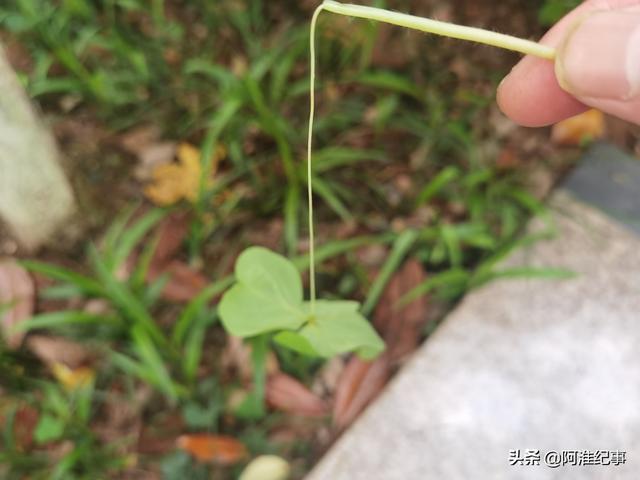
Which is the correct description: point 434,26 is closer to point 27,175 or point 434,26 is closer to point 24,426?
point 27,175

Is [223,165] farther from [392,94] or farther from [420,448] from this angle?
[420,448]

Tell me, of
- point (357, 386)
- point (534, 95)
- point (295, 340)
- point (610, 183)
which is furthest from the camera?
point (610, 183)

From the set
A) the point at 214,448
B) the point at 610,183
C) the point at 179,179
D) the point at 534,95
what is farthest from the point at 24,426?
the point at 610,183

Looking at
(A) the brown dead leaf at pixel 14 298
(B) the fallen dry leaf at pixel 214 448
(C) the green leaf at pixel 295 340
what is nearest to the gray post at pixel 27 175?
(A) the brown dead leaf at pixel 14 298

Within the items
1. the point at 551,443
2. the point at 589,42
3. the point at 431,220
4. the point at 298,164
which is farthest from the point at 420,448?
the point at 589,42

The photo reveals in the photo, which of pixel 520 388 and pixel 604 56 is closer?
pixel 604 56

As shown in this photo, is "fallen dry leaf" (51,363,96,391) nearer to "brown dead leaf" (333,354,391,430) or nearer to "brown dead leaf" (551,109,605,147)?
"brown dead leaf" (333,354,391,430)
